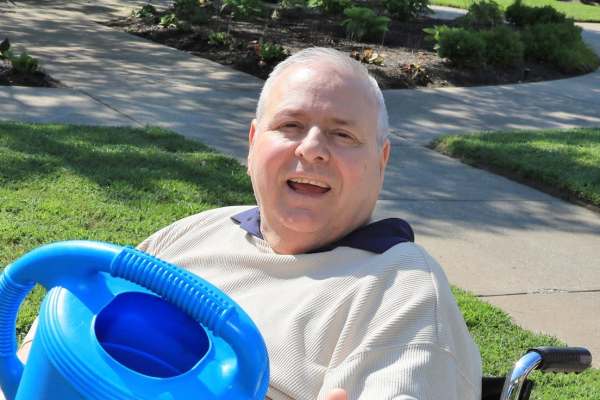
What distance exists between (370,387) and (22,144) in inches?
168

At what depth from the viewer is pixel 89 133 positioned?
19.7ft

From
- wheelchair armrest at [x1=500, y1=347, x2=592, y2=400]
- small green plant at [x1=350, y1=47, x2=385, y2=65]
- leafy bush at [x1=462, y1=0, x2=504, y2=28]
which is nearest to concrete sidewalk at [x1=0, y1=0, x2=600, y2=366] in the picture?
small green plant at [x1=350, y1=47, x2=385, y2=65]

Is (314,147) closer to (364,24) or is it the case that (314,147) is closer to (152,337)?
(152,337)

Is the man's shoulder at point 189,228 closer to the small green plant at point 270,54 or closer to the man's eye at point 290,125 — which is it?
the man's eye at point 290,125

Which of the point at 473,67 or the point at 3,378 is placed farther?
the point at 473,67

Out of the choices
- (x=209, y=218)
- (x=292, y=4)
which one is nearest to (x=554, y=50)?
(x=292, y=4)

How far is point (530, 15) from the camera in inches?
565

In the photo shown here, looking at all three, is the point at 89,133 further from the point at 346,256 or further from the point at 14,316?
the point at 14,316

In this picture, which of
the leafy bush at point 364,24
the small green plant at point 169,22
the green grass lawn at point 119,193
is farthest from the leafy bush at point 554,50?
the green grass lawn at point 119,193

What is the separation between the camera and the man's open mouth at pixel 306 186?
2.00 metres

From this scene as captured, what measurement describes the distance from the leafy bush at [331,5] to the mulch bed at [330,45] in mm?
373

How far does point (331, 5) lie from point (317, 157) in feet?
39.9

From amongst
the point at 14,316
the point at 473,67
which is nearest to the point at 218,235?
the point at 14,316

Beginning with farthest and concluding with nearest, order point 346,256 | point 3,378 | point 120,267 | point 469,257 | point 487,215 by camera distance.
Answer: point 487,215, point 469,257, point 346,256, point 3,378, point 120,267
